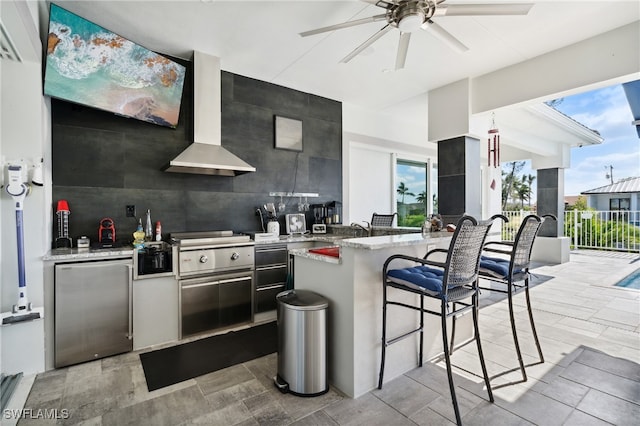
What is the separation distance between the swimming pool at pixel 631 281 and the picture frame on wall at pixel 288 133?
5.45 metres

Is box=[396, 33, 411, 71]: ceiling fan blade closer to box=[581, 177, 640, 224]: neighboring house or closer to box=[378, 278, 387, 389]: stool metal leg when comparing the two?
box=[378, 278, 387, 389]: stool metal leg

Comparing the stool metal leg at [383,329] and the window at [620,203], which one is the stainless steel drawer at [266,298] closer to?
the stool metal leg at [383,329]

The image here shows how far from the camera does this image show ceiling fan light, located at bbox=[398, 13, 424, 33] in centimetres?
215

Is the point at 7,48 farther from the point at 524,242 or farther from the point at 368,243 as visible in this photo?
the point at 524,242

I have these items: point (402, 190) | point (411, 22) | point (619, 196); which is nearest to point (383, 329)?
point (411, 22)

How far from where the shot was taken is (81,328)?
2.44m

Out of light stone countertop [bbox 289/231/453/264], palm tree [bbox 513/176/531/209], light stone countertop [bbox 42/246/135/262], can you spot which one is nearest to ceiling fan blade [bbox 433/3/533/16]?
light stone countertop [bbox 289/231/453/264]

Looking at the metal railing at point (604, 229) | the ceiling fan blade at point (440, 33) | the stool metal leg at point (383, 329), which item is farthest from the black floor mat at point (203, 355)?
the metal railing at point (604, 229)

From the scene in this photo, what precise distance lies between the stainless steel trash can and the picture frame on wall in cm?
281

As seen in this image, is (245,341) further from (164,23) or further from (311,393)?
(164,23)

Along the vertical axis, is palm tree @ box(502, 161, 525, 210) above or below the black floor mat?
above

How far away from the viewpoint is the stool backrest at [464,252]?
1.69 m

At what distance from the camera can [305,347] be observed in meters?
1.95

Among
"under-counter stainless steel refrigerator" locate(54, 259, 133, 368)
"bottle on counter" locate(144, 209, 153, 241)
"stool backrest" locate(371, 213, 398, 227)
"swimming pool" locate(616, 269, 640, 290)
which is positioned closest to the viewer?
"under-counter stainless steel refrigerator" locate(54, 259, 133, 368)
